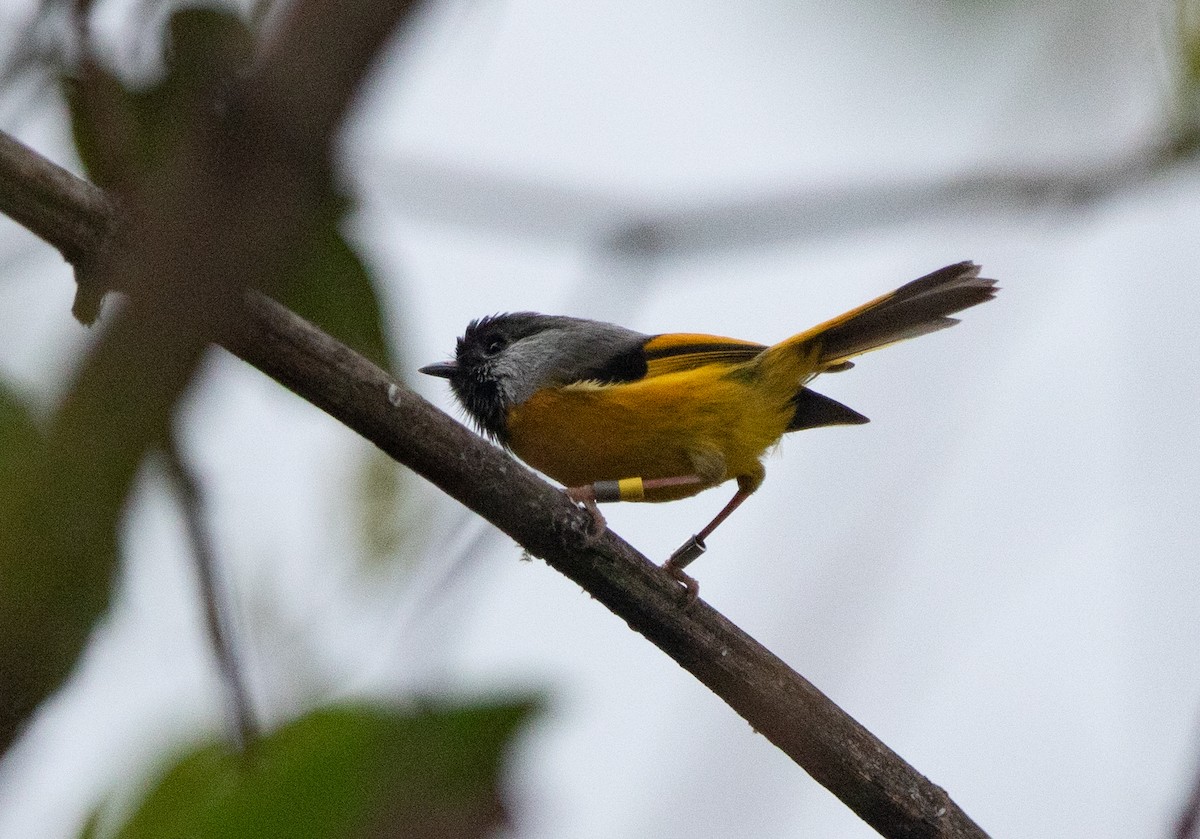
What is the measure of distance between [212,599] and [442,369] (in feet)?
11.0

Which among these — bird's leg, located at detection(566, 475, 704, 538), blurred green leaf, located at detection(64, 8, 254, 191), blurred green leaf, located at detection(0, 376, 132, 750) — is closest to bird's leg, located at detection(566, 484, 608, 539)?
bird's leg, located at detection(566, 475, 704, 538)

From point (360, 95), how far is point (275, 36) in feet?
0.50

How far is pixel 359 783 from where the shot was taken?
5.26 ft

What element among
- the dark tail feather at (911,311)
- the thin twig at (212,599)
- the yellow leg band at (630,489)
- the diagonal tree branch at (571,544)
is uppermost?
the dark tail feather at (911,311)

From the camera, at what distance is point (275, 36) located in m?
1.15

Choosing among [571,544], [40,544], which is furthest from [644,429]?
[40,544]

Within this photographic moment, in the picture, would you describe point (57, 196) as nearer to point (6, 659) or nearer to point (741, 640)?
point (6, 659)

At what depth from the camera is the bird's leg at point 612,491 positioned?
3.64 m

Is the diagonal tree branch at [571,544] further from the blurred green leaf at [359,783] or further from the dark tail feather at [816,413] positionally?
the dark tail feather at [816,413]

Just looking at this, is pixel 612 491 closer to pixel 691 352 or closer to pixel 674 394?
pixel 674 394

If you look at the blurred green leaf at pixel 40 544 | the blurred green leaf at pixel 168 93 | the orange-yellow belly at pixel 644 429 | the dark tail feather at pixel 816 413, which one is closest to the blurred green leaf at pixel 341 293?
the blurred green leaf at pixel 168 93

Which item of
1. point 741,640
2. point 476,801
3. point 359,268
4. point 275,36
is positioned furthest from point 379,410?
point 275,36

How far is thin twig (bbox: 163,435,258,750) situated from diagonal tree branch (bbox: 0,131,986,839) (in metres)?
0.56

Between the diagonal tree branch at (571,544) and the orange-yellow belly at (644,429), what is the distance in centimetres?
127
